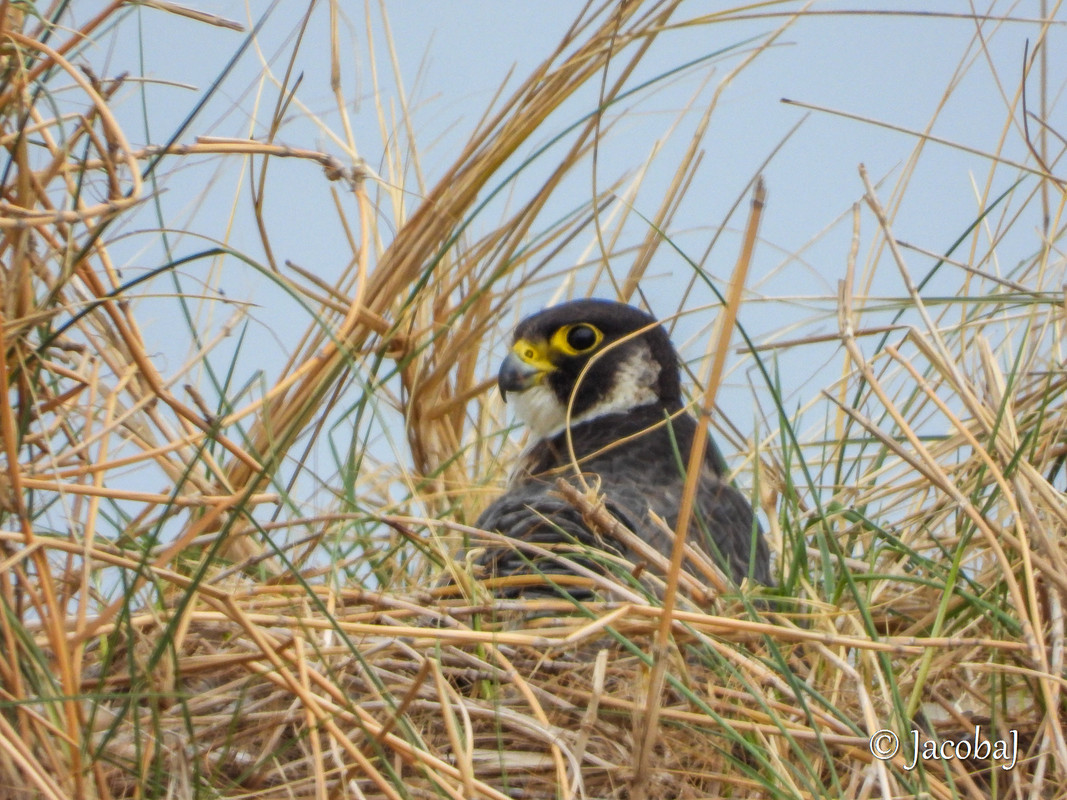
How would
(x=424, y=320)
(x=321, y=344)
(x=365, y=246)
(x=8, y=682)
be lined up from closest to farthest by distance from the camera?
(x=8, y=682) < (x=365, y=246) < (x=321, y=344) < (x=424, y=320)

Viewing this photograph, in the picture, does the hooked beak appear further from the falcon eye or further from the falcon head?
the falcon eye

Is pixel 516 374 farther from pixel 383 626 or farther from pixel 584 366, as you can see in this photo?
pixel 383 626

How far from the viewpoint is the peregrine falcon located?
→ 10.6 feet

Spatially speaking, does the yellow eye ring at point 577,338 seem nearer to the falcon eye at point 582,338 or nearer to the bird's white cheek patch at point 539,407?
the falcon eye at point 582,338

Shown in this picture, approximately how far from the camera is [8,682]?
197cm

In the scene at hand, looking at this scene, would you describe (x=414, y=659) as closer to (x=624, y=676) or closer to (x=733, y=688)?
(x=624, y=676)

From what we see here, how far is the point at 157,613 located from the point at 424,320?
139 centimetres

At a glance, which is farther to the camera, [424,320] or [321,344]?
[424,320]

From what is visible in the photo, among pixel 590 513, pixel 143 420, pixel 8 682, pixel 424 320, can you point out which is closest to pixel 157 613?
pixel 8 682

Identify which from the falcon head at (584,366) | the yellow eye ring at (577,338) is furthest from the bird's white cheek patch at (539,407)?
the yellow eye ring at (577,338)

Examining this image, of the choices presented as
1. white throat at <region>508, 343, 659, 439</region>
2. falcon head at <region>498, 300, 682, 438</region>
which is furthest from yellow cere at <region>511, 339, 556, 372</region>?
white throat at <region>508, 343, 659, 439</region>

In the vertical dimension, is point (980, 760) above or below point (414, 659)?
below

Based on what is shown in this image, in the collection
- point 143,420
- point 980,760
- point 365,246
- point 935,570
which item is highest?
point 365,246

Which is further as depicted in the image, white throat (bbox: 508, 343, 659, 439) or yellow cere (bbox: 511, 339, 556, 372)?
white throat (bbox: 508, 343, 659, 439)
